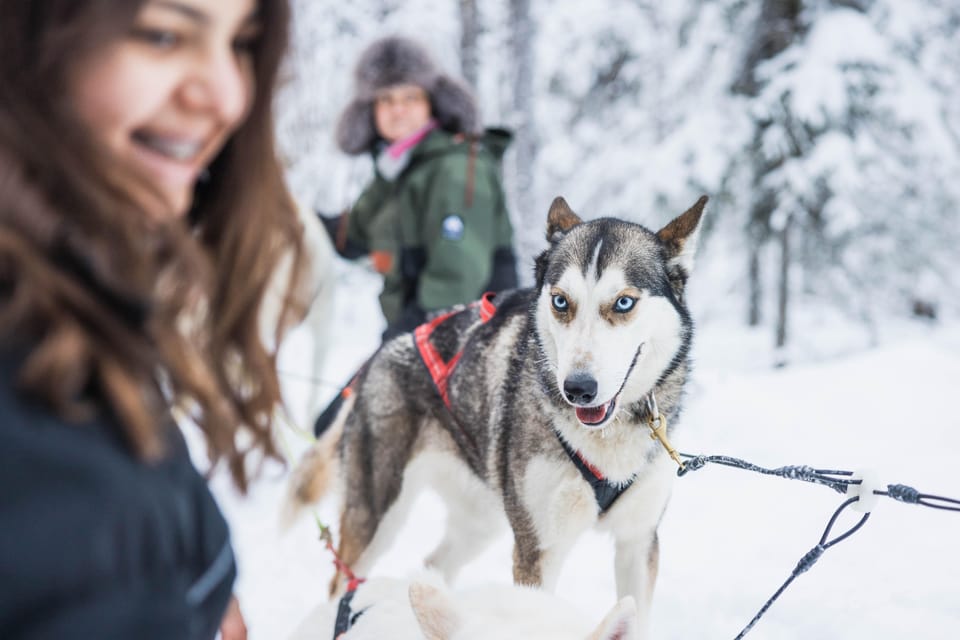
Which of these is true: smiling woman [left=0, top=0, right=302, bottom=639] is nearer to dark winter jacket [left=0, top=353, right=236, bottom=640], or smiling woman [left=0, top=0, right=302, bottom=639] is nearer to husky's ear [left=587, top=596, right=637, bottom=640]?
dark winter jacket [left=0, top=353, right=236, bottom=640]

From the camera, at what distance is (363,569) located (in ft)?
9.53

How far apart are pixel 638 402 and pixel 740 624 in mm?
1181

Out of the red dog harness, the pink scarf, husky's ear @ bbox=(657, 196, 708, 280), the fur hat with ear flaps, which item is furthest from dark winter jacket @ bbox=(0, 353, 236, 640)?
the fur hat with ear flaps

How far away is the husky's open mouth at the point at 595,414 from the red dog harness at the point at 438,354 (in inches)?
30.2

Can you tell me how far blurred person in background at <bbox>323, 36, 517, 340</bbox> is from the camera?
380cm

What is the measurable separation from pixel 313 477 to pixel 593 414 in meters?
1.65

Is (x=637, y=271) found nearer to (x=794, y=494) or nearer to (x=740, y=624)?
(x=740, y=624)

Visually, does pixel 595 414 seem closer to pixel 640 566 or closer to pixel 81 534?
pixel 640 566

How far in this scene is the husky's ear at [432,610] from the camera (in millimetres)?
1455

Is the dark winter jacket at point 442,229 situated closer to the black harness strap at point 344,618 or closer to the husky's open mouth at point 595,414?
the husky's open mouth at point 595,414

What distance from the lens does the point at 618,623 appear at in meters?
1.35

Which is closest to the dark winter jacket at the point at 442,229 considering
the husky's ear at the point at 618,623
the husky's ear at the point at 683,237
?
the husky's ear at the point at 683,237

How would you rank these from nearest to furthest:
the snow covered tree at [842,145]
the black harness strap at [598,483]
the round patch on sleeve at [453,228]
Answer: the black harness strap at [598,483], the round patch on sleeve at [453,228], the snow covered tree at [842,145]

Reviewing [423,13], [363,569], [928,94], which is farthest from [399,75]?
[423,13]
